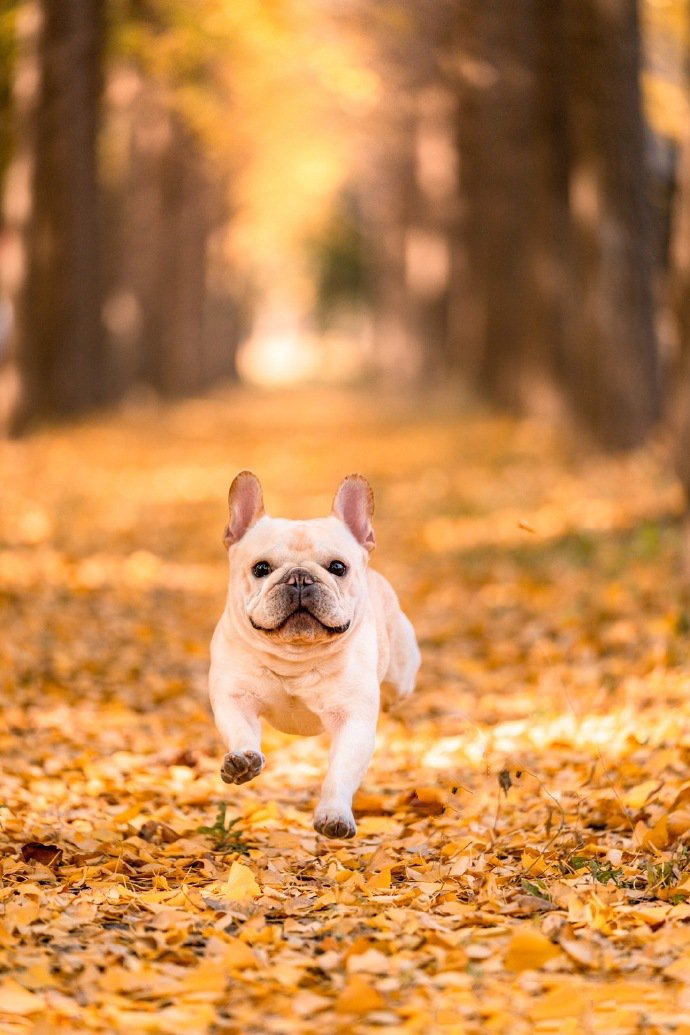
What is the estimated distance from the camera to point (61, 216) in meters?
20.4

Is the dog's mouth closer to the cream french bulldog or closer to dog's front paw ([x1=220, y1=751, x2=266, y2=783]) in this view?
the cream french bulldog

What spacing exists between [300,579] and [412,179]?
3429cm

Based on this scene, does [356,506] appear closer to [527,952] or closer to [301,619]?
[301,619]

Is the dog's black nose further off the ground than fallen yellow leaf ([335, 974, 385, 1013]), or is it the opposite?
the dog's black nose

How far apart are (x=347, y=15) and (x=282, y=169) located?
75.6 ft

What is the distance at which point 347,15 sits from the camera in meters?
24.7

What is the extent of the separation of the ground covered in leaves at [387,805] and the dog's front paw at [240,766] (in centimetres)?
31

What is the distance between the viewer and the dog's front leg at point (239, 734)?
4.52m

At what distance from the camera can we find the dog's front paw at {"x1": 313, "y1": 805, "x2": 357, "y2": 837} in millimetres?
4410

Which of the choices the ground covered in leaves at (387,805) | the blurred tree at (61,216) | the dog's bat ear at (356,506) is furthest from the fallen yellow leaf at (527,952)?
the blurred tree at (61,216)

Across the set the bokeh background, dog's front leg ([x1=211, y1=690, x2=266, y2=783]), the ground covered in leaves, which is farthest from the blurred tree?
dog's front leg ([x1=211, y1=690, x2=266, y2=783])

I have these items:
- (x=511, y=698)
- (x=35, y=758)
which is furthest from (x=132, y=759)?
(x=511, y=698)

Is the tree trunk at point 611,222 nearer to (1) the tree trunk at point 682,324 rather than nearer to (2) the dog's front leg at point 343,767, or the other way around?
(1) the tree trunk at point 682,324

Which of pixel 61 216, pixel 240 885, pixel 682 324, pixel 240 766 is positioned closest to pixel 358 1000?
pixel 240 885
